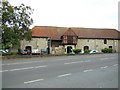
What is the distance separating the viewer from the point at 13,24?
4859 cm

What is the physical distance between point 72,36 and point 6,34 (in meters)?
39.2

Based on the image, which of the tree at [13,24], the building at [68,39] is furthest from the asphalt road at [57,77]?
the building at [68,39]

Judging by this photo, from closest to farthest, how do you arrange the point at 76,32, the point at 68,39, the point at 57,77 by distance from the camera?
the point at 57,77
the point at 68,39
the point at 76,32

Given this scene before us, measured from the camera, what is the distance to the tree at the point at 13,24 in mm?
44688

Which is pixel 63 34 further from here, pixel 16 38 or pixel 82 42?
pixel 16 38

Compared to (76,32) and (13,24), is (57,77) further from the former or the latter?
(76,32)

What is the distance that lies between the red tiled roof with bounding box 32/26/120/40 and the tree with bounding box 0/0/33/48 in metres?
26.2

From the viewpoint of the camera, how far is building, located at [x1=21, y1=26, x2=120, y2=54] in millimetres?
78375

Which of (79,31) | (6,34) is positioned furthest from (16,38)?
(79,31)

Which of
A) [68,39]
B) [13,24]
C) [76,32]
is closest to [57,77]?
[13,24]

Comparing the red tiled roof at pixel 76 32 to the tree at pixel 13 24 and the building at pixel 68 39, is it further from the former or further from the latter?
the tree at pixel 13 24

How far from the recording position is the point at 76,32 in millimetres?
84938

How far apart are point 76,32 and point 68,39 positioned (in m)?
5.94

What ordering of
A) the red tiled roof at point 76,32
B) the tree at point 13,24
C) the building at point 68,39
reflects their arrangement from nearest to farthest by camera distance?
the tree at point 13,24, the building at point 68,39, the red tiled roof at point 76,32
